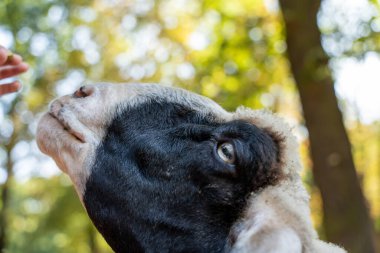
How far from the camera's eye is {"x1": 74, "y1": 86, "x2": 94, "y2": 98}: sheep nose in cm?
319

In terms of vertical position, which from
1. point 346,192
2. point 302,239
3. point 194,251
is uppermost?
point 302,239

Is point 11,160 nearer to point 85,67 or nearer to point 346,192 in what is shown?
point 85,67

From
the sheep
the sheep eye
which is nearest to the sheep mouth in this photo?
the sheep

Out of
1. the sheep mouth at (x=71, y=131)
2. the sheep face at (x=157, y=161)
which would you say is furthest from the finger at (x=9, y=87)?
the sheep mouth at (x=71, y=131)

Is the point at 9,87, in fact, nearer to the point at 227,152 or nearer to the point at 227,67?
the point at 227,152

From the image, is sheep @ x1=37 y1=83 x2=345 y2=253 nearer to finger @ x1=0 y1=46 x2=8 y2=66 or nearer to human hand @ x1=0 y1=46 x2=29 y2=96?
finger @ x1=0 y1=46 x2=8 y2=66

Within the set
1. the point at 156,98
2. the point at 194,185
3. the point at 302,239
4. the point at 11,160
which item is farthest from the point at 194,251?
the point at 11,160

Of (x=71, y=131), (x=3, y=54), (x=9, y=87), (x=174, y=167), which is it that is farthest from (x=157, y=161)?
(x=9, y=87)

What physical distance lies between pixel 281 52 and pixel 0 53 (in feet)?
25.1

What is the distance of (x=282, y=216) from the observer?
2.48 metres

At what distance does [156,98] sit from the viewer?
3184 mm

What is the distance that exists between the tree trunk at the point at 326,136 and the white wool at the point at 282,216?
214 inches

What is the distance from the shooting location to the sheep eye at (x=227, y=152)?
2.82 m

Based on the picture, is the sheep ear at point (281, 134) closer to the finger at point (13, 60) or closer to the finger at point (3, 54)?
the finger at point (3, 54)
